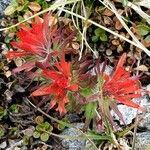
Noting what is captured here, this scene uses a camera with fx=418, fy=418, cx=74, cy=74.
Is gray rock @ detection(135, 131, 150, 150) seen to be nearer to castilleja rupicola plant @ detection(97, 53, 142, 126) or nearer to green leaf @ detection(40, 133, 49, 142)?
castilleja rupicola plant @ detection(97, 53, 142, 126)

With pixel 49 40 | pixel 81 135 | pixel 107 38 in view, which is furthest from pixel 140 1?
pixel 81 135

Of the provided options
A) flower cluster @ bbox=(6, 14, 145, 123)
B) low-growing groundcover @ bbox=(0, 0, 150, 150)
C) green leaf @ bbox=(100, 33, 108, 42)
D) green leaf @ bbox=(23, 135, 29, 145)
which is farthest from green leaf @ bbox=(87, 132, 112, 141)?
green leaf @ bbox=(100, 33, 108, 42)

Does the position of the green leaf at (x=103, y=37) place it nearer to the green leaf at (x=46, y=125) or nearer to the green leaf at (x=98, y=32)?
the green leaf at (x=98, y=32)

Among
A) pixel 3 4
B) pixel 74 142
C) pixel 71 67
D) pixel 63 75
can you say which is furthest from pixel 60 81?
pixel 3 4

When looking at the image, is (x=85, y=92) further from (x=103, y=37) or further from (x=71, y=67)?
(x=103, y=37)

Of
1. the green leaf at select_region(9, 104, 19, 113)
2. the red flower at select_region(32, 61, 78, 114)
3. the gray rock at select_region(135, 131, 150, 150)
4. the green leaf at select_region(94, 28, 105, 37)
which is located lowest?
the gray rock at select_region(135, 131, 150, 150)
